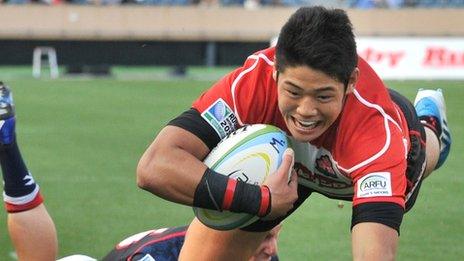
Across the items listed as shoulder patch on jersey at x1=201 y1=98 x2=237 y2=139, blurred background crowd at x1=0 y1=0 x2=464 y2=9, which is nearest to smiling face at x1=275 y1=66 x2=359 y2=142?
shoulder patch on jersey at x1=201 y1=98 x2=237 y2=139

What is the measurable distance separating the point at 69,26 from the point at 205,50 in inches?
131

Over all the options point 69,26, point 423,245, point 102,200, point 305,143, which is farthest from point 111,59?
point 305,143

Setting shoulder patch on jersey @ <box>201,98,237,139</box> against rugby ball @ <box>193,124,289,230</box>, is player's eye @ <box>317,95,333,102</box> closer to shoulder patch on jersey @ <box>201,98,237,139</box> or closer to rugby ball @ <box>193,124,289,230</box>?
rugby ball @ <box>193,124,289,230</box>

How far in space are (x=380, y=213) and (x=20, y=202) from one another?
2.63 metres

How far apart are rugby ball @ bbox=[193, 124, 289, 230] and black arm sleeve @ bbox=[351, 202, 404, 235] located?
45 cm

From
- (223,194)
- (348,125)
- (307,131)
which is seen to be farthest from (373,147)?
(223,194)

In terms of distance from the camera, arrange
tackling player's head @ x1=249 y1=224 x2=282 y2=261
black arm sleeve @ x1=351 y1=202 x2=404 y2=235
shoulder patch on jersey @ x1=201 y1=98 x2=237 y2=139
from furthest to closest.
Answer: tackling player's head @ x1=249 y1=224 x2=282 y2=261 < shoulder patch on jersey @ x1=201 y1=98 x2=237 y2=139 < black arm sleeve @ x1=351 y1=202 x2=404 y2=235

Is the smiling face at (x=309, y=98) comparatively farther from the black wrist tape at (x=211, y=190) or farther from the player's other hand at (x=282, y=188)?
the black wrist tape at (x=211, y=190)

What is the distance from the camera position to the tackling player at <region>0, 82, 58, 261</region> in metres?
6.93

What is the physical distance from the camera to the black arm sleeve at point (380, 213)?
5.20m

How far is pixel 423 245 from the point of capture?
29.4 ft

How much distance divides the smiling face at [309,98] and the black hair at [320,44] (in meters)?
0.03

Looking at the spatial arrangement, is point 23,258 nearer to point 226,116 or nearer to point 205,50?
point 226,116

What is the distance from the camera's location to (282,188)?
5.39m
